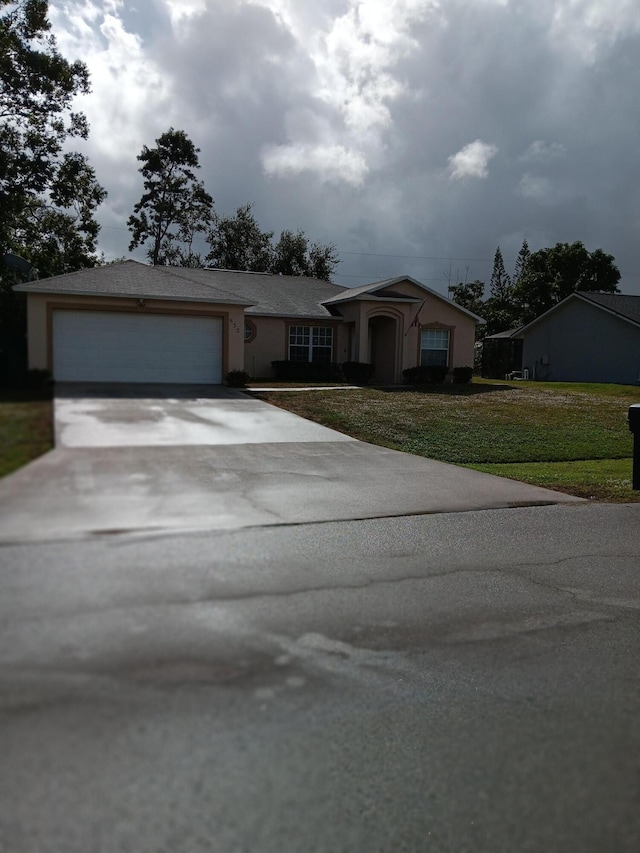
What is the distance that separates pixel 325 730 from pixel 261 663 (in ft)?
1.83

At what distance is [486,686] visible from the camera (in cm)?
416

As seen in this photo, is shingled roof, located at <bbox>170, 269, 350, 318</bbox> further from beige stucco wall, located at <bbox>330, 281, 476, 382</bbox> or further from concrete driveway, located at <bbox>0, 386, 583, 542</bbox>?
concrete driveway, located at <bbox>0, 386, 583, 542</bbox>

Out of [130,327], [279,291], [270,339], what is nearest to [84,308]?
[130,327]

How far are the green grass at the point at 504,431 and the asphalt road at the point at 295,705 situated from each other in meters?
2.00

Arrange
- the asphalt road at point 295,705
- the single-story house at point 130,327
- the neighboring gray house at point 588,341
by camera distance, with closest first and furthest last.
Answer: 1. the asphalt road at point 295,705
2. the single-story house at point 130,327
3. the neighboring gray house at point 588,341

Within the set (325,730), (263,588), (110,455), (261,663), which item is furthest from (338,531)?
(110,455)

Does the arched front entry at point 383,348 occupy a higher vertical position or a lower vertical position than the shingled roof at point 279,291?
lower

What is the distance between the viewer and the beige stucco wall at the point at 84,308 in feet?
6.95

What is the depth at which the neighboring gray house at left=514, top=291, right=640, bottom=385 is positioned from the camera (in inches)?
1330

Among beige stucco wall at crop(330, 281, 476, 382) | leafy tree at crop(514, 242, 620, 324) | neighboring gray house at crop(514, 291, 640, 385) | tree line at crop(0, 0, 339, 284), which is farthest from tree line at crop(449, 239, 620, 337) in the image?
tree line at crop(0, 0, 339, 284)

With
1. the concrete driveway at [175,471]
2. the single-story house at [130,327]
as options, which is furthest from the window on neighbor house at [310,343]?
the concrete driveway at [175,471]

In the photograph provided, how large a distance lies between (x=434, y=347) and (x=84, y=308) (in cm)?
2652

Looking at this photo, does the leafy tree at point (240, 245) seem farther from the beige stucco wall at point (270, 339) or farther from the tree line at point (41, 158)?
the tree line at point (41, 158)

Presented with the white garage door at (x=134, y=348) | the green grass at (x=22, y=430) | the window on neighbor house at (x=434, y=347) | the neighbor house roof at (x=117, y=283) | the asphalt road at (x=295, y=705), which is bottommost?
the asphalt road at (x=295, y=705)
